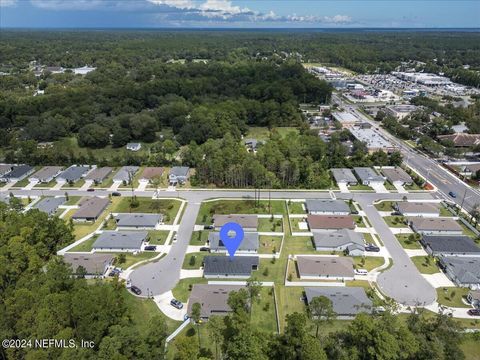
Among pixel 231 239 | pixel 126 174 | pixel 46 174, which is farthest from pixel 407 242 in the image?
pixel 46 174

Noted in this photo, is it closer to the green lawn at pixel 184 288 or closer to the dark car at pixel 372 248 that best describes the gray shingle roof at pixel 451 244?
the dark car at pixel 372 248

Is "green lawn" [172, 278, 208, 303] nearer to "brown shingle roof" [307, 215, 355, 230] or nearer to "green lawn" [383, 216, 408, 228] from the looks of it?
"brown shingle roof" [307, 215, 355, 230]

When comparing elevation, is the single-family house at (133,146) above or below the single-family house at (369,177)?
below

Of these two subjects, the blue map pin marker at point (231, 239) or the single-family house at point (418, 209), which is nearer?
the blue map pin marker at point (231, 239)

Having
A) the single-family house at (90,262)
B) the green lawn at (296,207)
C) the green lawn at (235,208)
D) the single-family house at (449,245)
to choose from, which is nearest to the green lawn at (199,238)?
the green lawn at (235,208)

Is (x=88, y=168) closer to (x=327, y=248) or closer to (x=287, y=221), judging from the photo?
(x=287, y=221)

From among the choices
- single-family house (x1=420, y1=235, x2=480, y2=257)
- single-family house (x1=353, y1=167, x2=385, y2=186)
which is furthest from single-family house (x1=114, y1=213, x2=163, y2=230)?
single-family house (x1=420, y1=235, x2=480, y2=257)

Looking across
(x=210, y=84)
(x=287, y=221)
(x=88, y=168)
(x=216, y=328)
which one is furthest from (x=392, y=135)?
(x=216, y=328)
